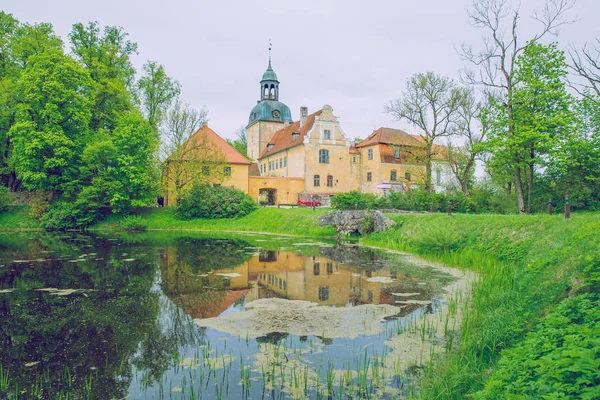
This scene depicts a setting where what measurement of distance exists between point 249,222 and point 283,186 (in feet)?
43.9

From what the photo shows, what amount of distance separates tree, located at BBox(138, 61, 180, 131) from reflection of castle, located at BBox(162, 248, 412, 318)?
81.7 ft

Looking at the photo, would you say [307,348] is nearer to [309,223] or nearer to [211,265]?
[211,265]

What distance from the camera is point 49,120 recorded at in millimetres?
28594

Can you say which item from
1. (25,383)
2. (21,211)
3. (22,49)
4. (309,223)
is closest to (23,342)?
(25,383)

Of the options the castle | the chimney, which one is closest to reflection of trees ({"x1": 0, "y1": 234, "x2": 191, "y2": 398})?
the castle

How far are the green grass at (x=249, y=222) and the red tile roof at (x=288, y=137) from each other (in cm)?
1603

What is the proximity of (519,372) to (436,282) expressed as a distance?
6289 millimetres

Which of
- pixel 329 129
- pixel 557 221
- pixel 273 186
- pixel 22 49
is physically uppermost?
pixel 22 49

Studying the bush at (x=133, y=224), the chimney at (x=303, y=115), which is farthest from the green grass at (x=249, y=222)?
the chimney at (x=303, y=115)

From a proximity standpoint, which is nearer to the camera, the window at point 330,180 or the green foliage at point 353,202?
the green foliage at point 353,202

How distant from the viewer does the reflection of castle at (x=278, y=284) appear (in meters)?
8.14

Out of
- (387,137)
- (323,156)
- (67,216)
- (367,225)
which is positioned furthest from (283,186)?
(367,225)

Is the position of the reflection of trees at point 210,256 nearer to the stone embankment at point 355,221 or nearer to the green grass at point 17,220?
the stone embankment at point 355,221

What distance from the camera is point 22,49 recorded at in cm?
2992
